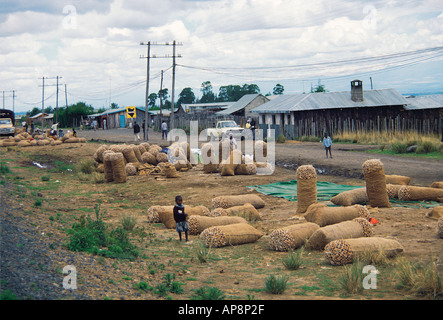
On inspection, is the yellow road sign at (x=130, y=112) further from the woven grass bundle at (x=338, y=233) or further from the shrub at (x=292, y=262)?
the shrub at (x=292, y=262)

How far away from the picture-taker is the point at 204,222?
11414 millimetres

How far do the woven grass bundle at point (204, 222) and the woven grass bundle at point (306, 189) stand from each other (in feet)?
6.17

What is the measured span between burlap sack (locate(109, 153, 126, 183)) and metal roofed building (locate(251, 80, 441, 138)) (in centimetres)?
2076

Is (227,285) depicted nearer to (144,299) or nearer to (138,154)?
(144,299)

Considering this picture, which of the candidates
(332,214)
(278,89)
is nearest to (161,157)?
(332,214)

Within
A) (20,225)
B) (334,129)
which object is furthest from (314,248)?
(334,129)

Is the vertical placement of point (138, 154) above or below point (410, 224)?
above

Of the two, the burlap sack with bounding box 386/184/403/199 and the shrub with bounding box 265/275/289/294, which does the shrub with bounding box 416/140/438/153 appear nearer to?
the burlap sack with bounding box 386/184/403/199

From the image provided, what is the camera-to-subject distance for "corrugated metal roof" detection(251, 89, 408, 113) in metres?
37.9

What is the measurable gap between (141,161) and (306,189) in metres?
13.1

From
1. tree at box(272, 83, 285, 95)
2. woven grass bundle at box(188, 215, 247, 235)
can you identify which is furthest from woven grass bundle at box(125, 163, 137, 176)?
tree at box(272, 83, 285, 95)

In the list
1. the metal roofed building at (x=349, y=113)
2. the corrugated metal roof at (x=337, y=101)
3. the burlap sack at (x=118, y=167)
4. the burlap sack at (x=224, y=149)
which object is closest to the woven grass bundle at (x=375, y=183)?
the burlap sack at (x=224, y=149)
